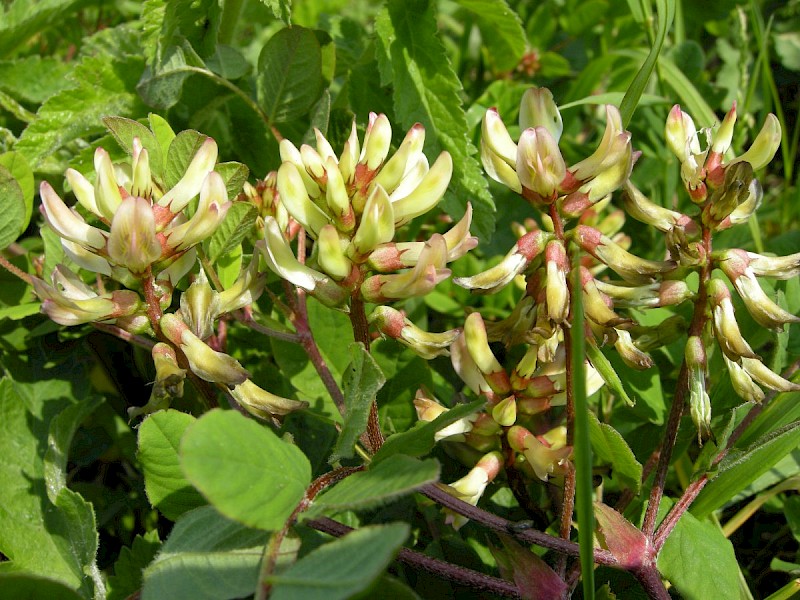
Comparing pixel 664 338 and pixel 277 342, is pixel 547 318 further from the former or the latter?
pixel 277 342

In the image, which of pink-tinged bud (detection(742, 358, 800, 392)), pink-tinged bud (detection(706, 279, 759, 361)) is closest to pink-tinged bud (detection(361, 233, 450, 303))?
pink-tinged bud (detection(706, 279, 759, 361))

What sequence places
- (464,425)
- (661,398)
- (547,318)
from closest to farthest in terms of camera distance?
1. (547,318)
2. (464,425)
3. (661,398)

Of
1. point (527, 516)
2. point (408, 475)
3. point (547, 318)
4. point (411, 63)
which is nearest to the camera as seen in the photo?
point (408, 475)

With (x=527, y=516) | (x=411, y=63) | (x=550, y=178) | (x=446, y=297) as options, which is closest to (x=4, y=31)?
(x=411, y=63)

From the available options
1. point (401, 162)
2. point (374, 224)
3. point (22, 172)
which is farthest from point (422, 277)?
point (22, 172)

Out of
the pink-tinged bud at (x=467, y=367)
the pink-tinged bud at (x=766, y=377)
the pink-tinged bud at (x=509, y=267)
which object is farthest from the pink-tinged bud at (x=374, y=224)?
the pink-tinged bud at (x=766, y=377)

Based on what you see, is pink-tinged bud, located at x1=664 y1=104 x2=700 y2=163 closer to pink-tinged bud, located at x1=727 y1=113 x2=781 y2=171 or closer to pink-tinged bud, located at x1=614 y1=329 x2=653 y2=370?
pink-tinged bud, located at x1=727 y1=113 x2=781 y2=171
